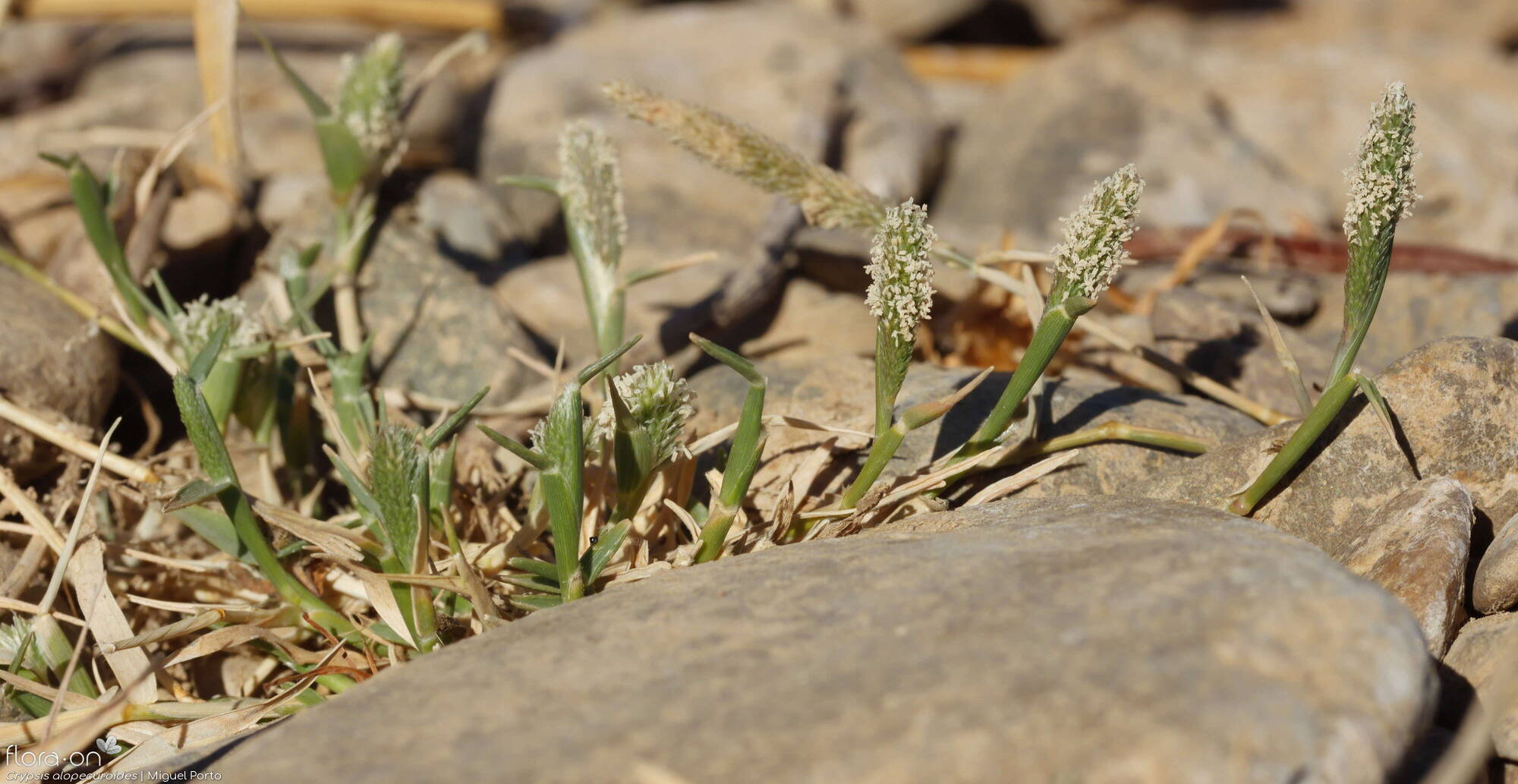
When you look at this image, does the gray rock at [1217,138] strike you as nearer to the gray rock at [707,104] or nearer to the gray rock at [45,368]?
the gray rock at [707,104]

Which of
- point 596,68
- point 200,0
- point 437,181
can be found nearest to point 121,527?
point 437,181

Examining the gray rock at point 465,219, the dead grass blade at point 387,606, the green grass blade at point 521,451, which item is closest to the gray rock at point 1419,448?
the green grass blade at point 521,451

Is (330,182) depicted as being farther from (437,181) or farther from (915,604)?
(915,604)

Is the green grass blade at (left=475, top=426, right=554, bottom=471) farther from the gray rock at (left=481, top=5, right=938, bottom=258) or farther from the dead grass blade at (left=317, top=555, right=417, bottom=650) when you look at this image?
the gray rock at (left=481, top=5, right=938, bottom=258)

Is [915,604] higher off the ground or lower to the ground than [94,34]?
lower

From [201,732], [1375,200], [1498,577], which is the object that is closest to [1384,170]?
[1375,200]
